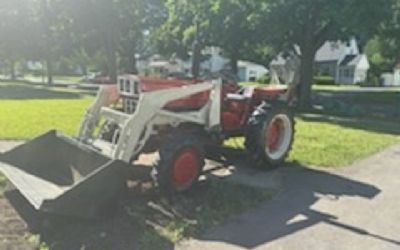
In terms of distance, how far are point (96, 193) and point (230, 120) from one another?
3.44 m

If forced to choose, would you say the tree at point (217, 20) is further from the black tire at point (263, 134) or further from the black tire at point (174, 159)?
the black tire at point (174, 159)

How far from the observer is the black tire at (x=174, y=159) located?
22.0 ft

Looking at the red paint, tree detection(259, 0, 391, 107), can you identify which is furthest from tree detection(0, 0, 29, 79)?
the red paint

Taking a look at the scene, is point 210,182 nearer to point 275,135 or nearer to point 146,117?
point 146,117

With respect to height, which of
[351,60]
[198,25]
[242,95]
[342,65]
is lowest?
[242,95]

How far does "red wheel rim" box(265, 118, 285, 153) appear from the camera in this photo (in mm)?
9091

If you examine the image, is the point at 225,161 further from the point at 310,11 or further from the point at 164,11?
the point at 164,11

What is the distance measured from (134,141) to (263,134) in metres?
2.56

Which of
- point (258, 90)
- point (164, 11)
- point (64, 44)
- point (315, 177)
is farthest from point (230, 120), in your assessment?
point (64, 44)

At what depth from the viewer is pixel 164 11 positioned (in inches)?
1607

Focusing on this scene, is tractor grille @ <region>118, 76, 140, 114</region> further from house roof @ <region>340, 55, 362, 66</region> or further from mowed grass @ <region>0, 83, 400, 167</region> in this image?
house roof @ <region>340, 55, 362, 66</region>

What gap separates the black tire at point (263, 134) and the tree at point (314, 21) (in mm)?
10533

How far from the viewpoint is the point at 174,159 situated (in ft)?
22.1

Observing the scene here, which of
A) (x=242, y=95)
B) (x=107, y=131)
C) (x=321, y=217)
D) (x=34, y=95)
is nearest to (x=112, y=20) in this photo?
(x=34, y=95)
